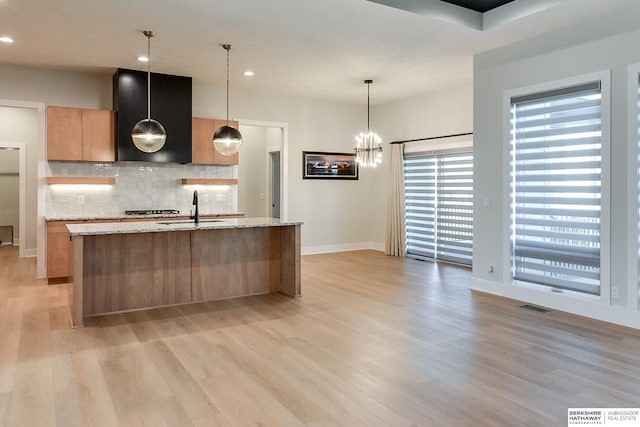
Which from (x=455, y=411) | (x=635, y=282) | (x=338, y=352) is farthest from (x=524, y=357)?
(x=635, y=282)

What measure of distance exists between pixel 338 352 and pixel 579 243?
2922 millimetres

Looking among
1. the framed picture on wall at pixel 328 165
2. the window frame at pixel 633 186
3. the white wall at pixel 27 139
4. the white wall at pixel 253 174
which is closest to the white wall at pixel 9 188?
the white wall at pixel 27 139

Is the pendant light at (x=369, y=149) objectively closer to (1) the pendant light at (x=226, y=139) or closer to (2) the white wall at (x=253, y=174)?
(1) the pendant light at (x=226, y=139)

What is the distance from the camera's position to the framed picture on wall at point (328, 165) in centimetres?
880

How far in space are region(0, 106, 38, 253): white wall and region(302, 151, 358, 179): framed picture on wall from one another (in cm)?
553

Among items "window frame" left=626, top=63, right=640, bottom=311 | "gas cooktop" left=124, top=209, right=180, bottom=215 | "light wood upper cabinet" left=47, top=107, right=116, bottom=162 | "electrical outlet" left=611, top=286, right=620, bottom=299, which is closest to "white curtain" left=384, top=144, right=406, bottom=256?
"gas cooktop" left=124, top=209, right=180, bottom=215

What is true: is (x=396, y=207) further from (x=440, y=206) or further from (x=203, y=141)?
(x=203, y=141)

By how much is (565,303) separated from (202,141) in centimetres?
559

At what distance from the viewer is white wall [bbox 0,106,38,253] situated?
893 centimetres

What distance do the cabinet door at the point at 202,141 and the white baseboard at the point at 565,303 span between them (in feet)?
14.8

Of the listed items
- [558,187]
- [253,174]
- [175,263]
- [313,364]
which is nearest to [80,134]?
[175,263]

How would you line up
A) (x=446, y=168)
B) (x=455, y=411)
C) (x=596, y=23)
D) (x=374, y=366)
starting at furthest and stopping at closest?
(x=446, y=168) → (x=596, y=23) → (x=374, y=366) → (x=455, y=411)

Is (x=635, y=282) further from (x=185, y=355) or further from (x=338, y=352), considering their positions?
(x=185, y=355)

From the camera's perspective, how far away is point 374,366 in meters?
3.28
